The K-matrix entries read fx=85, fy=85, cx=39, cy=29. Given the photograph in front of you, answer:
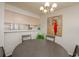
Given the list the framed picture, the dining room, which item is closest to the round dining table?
the dining room

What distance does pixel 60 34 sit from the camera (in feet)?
10.6

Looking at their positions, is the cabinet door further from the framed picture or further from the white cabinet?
the framed picture

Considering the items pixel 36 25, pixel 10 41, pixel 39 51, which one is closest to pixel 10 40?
pixel 10 41

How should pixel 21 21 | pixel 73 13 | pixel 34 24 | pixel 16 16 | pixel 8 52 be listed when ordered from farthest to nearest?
pixel 34 24 < pixel 21 21 < pixel 16 16 < pixel 73 13 < pixel 8 52

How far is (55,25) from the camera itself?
133 inches

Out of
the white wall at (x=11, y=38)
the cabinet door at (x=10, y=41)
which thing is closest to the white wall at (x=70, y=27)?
the white wall at (x=11, y=38)

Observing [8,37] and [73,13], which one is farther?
[73,13]

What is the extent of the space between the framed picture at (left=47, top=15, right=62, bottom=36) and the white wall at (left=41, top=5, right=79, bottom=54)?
0.59 feet

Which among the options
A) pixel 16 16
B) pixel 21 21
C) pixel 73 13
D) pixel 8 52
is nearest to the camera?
pixel 8 52

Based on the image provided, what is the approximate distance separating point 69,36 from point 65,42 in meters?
0.28

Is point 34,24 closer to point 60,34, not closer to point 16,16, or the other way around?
point 16,16

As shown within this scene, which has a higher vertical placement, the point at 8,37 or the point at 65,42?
the point at 8,37

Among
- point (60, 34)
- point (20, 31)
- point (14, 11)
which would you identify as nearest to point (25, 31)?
point (20, 31)

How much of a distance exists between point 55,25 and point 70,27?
637 millimetres
